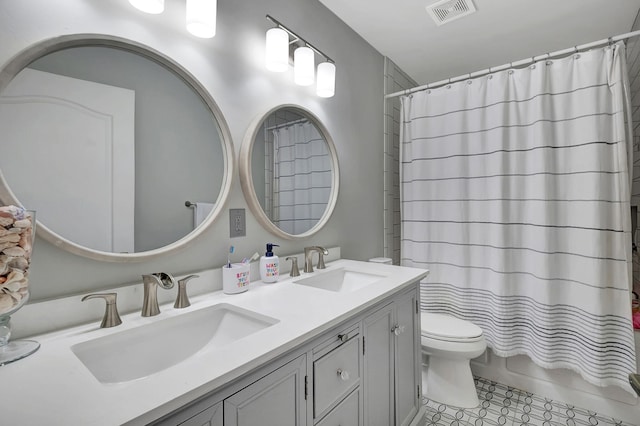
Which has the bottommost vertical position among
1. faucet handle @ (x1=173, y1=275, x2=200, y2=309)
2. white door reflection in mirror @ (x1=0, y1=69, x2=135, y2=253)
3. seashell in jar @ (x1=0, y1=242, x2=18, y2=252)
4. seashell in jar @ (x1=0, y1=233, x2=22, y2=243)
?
faucet handle @ (x1=173, y1=275, x2=200, y2=309)

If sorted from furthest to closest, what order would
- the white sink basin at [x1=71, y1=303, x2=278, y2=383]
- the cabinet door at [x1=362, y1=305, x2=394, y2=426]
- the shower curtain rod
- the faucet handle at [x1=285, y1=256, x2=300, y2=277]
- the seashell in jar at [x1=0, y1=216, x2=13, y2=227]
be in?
the shower curtain rod → the faucet handle at [x1=285, y1=256, x2=300, y2=277] → the cabinet door at [x1=362, y1=305, x2=394, y2=426] → the white sink basin at [x1=71, y1=303, x2=278, y2=383] → the seashell in jar at [x1=0, y1=216, x2=13, y2=227]

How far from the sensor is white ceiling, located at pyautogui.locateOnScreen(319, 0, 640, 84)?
1.86m

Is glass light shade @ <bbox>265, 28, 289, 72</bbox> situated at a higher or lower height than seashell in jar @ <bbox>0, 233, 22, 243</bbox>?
higher

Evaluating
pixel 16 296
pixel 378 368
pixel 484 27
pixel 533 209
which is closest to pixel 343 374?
pixel 378 368

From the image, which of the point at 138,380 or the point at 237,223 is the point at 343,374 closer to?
the point at 138,380

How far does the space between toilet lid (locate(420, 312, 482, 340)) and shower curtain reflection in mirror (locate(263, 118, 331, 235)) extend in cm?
95

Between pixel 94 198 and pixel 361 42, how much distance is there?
1.98 meters

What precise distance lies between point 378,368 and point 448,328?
841mm

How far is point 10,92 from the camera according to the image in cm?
79

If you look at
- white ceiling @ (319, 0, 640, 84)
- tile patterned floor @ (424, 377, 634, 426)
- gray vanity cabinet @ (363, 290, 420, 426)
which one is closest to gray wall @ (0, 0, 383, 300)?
white ceiling @ (319, 0, 640, 84)

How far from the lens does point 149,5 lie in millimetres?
986

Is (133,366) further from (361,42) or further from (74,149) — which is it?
(361,42)

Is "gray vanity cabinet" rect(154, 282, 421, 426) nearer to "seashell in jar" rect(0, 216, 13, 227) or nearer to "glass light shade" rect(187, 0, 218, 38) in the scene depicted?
"seashell in jar" rect(0, 216, 13, 227)

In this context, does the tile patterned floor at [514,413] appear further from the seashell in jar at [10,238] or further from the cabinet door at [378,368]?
the seashell in jar at [10,238]
